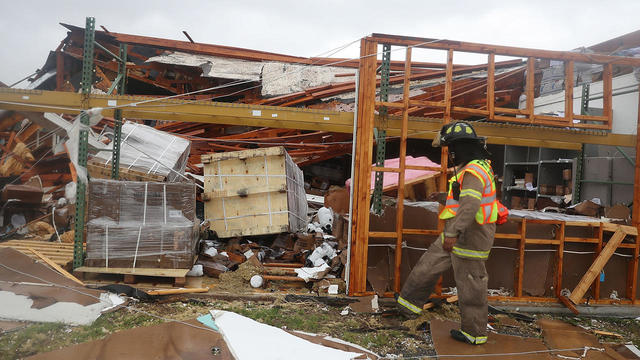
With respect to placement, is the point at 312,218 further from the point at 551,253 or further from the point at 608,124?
the point at 608,124

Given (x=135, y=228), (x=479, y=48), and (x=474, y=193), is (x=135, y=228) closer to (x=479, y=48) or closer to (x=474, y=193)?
(x=474, y=193)

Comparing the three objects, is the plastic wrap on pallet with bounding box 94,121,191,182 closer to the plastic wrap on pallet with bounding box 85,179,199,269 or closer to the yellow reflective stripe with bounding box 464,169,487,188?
the plastic wrap on pallet with bounding box 85,179,199,269

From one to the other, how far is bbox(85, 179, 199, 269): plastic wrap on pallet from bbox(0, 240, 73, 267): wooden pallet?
758 millimetres

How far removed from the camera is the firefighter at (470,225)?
12.0ft

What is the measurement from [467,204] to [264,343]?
2.17 metres

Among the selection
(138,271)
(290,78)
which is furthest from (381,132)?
(290,78)

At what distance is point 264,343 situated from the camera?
11.0ft

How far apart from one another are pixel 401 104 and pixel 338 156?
20.3ft

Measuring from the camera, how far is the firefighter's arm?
141 inches

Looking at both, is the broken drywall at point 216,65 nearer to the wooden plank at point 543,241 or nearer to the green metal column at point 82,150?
the green metal column at point 82,150

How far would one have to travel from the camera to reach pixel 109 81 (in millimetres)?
11320

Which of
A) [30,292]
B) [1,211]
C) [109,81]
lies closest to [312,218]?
[30,292]

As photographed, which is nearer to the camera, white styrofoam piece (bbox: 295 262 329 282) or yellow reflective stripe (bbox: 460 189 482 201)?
yellow reflective stripe (bbox: 460 189 482 201)

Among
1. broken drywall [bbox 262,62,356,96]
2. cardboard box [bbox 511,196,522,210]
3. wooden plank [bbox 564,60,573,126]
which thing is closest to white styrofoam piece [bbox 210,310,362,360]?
wooden plank [bbox 564,60,573,126]
